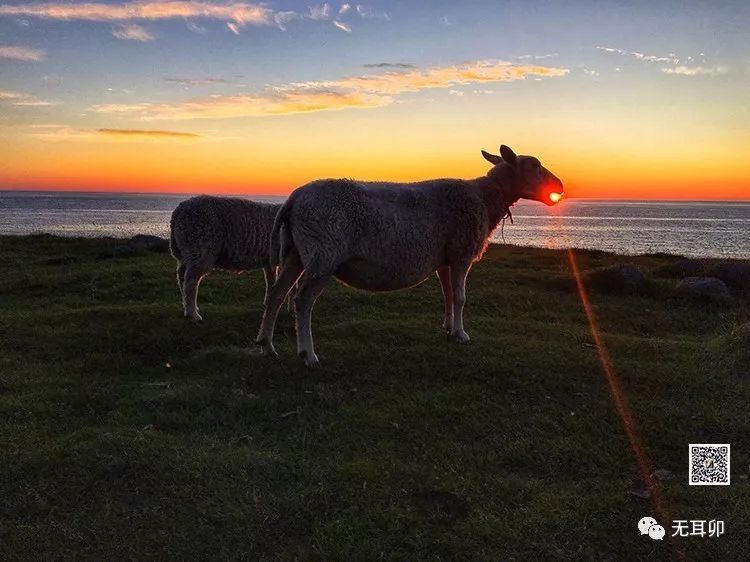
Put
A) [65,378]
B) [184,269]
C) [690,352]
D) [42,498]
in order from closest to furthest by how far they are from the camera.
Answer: [42,498]
[65,378]
[690,352]
[184,269]

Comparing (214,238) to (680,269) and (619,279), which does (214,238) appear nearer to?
(619,279)

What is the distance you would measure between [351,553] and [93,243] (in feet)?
89.2

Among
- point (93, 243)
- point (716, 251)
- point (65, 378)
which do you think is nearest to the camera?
point (65, 378)

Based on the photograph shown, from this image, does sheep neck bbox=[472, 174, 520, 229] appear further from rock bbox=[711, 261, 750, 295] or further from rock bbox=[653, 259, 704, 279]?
rock bbox=[653, 259, 704, 279]

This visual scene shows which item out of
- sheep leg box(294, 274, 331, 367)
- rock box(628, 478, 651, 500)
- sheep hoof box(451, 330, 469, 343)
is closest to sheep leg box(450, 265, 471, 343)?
sheep hoof box(451, 330, 469, 343)

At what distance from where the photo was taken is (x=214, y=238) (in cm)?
1177

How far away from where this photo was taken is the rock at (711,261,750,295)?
17122mm

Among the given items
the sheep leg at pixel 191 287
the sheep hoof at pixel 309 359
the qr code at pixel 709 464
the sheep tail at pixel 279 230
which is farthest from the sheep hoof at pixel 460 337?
the sheep leg at pixel 191 287

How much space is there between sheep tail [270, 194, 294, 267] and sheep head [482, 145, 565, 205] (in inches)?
162

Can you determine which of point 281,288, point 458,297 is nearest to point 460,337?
point 458,297

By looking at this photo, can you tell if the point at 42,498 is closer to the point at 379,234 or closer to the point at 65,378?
the point at 65,378

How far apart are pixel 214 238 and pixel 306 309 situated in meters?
3.92

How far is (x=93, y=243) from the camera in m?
27.9

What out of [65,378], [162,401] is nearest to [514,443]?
[162,401]
